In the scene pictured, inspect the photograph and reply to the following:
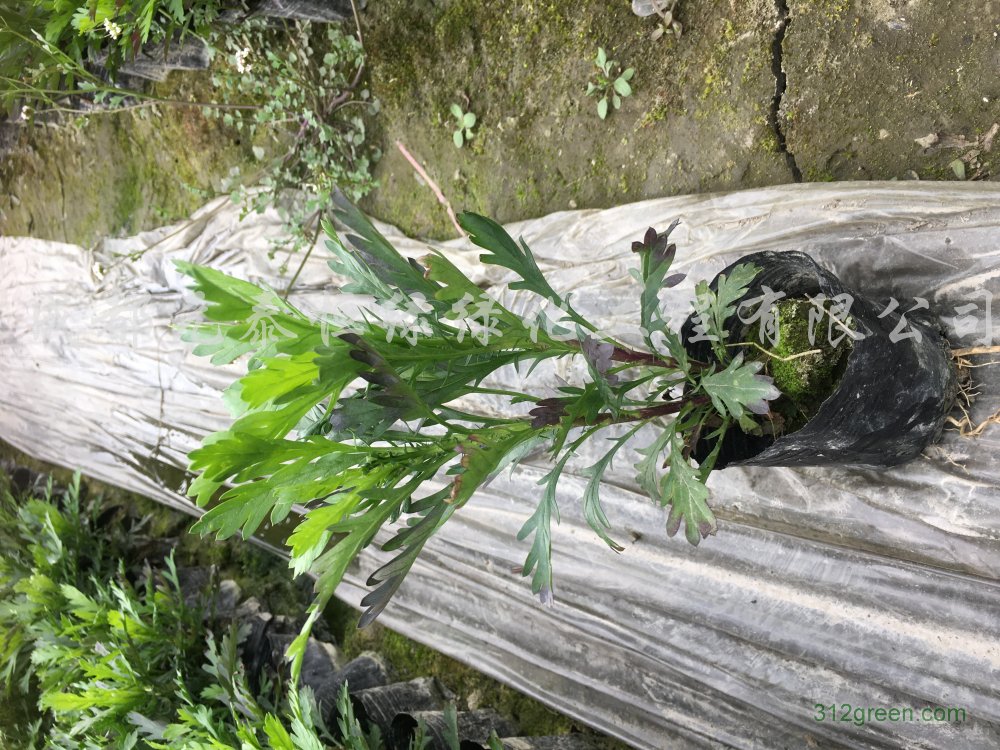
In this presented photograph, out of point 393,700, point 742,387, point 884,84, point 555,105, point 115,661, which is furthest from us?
point 115,661

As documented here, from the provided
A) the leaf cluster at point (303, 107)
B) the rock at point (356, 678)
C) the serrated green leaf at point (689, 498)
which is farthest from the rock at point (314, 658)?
the serrated green leaf at point (689, 498)

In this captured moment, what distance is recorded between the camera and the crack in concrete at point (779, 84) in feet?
5.66

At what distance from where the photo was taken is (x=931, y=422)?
1.33m

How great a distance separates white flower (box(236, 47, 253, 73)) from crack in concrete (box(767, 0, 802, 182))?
188cm

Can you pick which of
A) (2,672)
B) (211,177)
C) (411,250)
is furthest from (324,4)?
(2,672)

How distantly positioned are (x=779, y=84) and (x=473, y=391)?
A: 121cm

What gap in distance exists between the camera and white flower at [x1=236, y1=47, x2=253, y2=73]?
2.60 metres

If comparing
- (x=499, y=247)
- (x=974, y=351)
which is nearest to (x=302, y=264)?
(x=499, y=247)

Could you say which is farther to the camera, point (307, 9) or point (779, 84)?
point (307, 9)

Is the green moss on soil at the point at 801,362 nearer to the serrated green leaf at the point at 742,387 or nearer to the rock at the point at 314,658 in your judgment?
the serrated green leaf at the point at 742,387

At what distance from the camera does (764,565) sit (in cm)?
166

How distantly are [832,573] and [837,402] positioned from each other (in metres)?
0.59

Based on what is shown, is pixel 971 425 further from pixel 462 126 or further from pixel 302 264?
pixel 302 264

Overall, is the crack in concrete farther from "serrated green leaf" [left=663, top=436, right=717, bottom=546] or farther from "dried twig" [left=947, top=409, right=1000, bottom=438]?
"serrated green leaf" [left=663, top=436, right=717, bottom=546]
